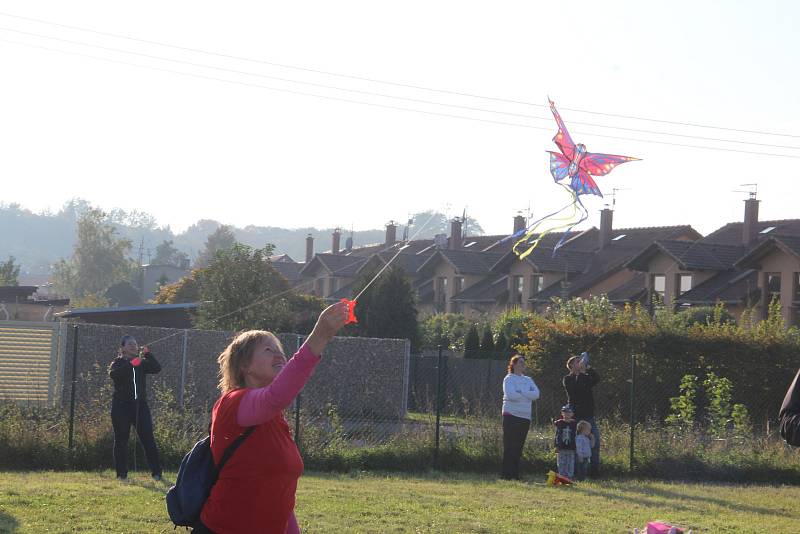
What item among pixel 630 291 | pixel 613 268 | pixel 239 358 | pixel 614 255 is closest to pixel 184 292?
pixel 613 268

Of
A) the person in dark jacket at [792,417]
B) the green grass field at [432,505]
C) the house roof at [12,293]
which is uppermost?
the house roof at [12,293]

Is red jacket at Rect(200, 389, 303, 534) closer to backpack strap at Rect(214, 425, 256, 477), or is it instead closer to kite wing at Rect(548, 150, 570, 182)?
backpack strap at Rect(214, 425, 256, 477)

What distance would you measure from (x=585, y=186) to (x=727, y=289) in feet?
99.6

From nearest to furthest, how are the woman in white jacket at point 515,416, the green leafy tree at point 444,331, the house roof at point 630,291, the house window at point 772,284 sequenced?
the woman in white jacket at point 515,416
the green leafy tree at point 444,331
the house window at point 772,284
the house roof at point 630,291

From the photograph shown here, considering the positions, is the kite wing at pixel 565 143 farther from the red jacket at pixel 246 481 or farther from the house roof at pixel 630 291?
the house roof at pixel 630 291

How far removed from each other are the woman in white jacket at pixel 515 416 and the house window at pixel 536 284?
33522mm

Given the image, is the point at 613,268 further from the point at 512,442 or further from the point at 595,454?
the point at 512,442

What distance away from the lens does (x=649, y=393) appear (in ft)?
60.5

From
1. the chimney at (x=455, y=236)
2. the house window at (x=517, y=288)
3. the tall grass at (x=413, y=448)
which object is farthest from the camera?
the chimney at (x=455, y=236)

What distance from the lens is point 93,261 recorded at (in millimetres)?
94438

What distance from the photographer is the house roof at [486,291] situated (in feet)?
156

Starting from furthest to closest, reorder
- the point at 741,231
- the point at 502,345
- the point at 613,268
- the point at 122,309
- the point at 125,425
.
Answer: the point at 741,231 → the point at 613,268 → the point at 122,309 → the point at 502,345 → the point at 125,425

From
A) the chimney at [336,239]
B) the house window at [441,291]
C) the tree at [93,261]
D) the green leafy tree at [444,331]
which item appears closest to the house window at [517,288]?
the house window at [441,291]

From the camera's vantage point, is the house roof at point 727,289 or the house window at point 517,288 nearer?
the house roof at point 727,289
